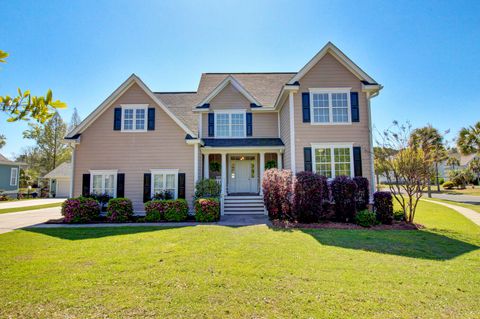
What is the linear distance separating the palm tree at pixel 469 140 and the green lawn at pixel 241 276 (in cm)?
2198

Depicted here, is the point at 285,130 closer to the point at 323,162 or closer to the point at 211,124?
the point at 323,162

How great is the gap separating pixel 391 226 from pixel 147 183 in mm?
12002

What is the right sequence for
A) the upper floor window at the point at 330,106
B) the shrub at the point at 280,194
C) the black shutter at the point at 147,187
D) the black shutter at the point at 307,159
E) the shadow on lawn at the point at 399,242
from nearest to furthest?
the shadow on lawn at the point at 399,242, the shrub at the point at 280,194, the black shutter at the point at 307,159, the upper floor window at the point at 330,106, the black shutter at the point at 147,187

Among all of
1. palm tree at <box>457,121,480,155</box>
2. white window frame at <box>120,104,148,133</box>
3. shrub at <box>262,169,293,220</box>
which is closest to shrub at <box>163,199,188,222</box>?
shrub at <box>262,169,293,220</box>

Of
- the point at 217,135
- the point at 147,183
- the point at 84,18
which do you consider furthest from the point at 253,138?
the point at 84,18

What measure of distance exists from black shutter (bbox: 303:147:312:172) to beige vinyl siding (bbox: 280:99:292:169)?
2.97 feet

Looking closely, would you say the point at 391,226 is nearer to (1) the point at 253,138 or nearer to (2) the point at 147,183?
(1) the point at 253,138

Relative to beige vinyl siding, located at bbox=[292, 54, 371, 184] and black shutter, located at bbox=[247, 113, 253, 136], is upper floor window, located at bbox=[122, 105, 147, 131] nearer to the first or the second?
black shutter, located at bbox=[247, 113, 253, 136]

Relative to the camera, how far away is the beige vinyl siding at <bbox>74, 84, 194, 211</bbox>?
13383mm

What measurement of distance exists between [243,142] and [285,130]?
2.67 metres

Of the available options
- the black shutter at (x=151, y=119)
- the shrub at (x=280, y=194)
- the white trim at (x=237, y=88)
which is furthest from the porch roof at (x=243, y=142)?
the shrub at (x=280, y=194)

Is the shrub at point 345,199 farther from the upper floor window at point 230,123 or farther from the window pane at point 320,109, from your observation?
the upper floor window at point 230,123

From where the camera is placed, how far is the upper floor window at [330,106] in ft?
42.6

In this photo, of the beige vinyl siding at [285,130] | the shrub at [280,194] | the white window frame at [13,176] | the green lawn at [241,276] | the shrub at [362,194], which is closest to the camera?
the green lawn at [241,276]
